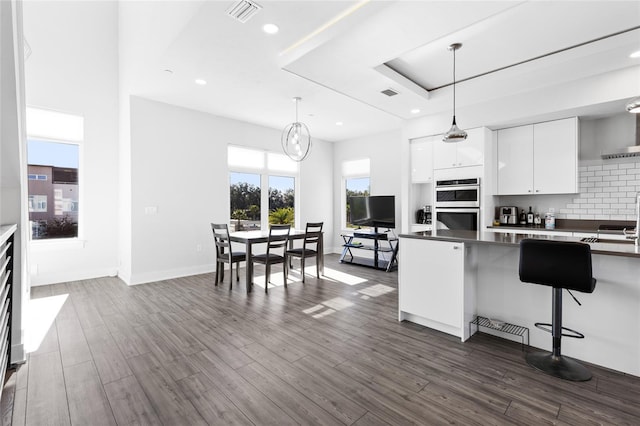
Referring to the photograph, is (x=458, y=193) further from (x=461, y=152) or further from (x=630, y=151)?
(x=630, y=151)

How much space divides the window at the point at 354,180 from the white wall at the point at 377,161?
10cm

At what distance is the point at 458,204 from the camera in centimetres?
478

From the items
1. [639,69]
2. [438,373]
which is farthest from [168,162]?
[639,69]

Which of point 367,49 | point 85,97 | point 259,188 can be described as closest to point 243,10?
point 367,49

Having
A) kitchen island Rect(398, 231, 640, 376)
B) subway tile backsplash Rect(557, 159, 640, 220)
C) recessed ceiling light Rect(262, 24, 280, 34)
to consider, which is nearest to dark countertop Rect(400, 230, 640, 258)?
kitchen island Rect(398, 231, 640, 376)

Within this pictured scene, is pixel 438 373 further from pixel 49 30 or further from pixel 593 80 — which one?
pixel 49 30

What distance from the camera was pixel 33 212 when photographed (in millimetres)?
4727

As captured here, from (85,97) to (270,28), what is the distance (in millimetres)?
4005

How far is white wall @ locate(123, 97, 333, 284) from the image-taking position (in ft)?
15.7

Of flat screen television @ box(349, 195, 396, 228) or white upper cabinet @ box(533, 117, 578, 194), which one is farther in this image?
flat screen television @ box(349, 195, 396, 228)

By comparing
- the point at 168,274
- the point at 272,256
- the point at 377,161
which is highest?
the point at 377,161

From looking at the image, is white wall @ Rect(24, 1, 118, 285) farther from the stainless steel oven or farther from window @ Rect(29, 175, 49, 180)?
the stainless steel oven

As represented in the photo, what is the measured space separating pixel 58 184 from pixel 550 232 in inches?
294

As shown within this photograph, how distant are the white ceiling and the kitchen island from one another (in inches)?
74.4
